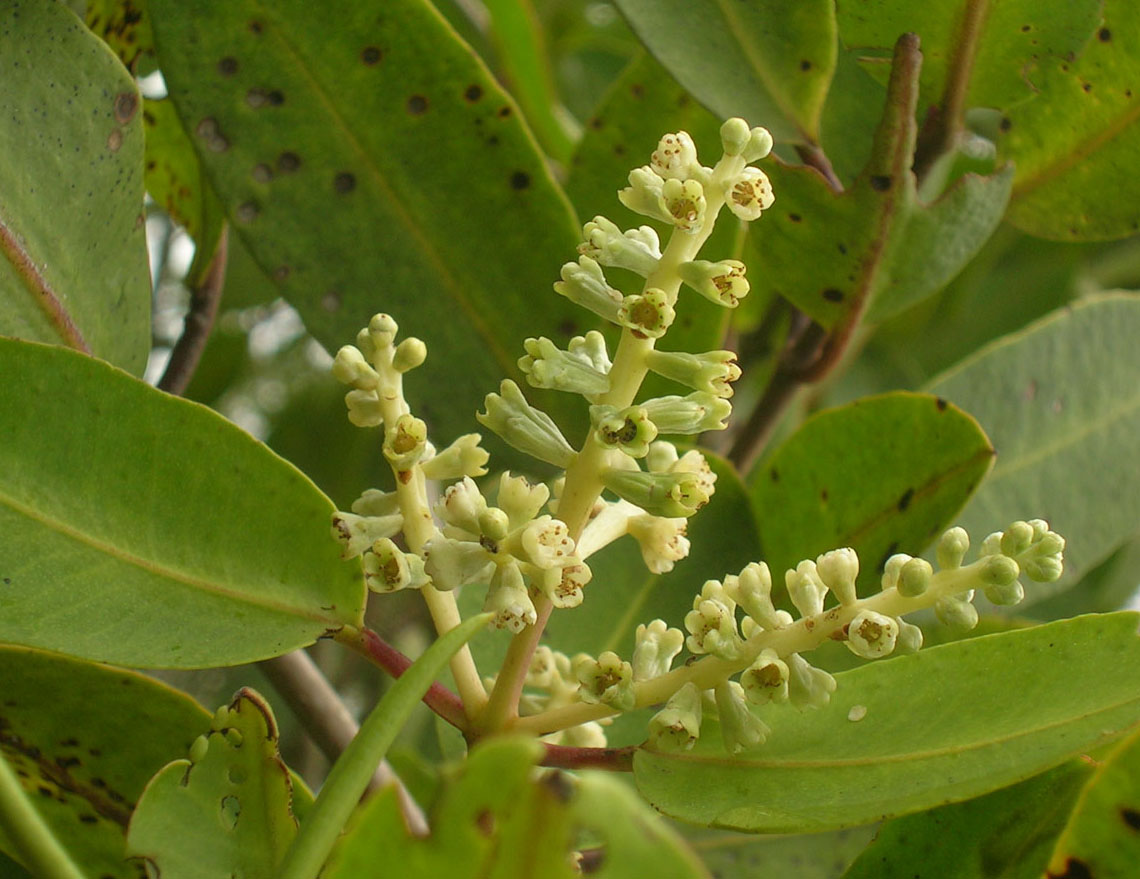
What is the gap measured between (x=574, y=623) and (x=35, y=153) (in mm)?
625

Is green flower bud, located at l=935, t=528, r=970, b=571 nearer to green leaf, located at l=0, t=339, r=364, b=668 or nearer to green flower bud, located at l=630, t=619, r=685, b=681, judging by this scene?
green flower bud, located at l=630, t=619, r=685, b=681

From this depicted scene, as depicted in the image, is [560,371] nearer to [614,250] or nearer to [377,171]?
[614,250]

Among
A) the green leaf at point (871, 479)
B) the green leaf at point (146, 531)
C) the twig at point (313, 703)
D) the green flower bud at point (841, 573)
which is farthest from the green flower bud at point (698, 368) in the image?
the twig at point (313, 703)

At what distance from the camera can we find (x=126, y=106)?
1.05 meters

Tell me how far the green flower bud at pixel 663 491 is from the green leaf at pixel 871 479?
388 millimetres

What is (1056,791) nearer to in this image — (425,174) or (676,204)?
(676,204)

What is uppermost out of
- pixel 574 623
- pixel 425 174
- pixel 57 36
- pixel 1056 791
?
pixel 57 36

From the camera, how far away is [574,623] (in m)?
1.22

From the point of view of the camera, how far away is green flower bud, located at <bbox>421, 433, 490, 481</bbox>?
0.89m

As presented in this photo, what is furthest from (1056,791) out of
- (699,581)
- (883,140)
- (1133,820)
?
(883,140)

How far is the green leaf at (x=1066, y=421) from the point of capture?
4.68 feet

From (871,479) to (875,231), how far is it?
226 millimetres

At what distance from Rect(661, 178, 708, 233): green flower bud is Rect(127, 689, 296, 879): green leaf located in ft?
1.32

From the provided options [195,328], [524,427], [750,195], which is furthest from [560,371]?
[195,328]
